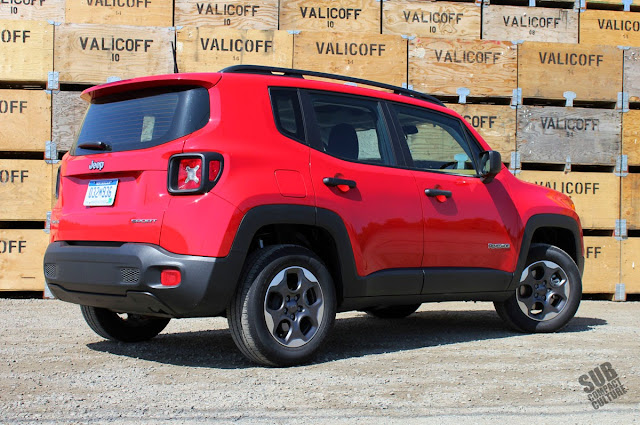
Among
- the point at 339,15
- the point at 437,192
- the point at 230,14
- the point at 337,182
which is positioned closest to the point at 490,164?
the point at 437,192

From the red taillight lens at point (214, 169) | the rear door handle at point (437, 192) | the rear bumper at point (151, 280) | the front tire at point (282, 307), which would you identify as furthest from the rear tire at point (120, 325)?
the rear door handle at point (437, 192)

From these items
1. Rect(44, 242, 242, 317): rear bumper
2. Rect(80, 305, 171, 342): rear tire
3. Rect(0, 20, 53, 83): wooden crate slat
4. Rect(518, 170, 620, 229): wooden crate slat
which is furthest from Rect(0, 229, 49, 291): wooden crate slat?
Rect(518, 170, 620, 229): wooden crate slat

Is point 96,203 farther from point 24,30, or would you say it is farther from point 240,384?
point 24,30

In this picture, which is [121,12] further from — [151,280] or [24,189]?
[151,280]

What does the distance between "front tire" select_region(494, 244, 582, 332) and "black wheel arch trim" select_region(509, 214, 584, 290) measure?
0.53 ft

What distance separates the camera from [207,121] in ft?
13.5

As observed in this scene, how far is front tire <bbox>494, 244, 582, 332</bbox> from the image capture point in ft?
19.1

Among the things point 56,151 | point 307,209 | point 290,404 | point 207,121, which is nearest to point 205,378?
point 290,404

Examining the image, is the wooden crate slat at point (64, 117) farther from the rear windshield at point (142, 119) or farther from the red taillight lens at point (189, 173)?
the red taillight lens at point (189, 173)

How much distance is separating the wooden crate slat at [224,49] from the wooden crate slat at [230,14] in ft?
0.88

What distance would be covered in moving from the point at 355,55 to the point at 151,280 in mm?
5004

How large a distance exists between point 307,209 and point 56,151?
4532 millimetres

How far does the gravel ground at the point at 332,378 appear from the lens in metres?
3.31
